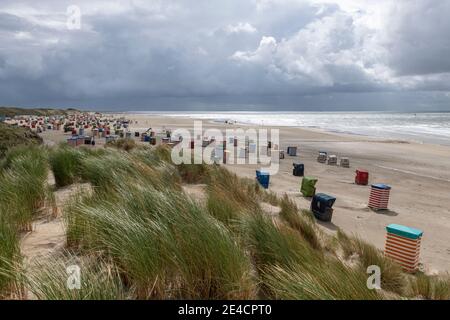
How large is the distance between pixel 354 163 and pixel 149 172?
15.7 metres

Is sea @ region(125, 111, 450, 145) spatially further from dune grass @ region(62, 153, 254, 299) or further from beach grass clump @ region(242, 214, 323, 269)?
dune grass @ region(62, 153, 254, 299)

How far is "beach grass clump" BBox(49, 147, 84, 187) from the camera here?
7.30 metres

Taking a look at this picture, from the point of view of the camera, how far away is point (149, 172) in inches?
272

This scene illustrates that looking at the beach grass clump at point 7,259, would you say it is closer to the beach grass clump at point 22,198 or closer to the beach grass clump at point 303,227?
the beach grass clump at point 22,198

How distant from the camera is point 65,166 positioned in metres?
7.49

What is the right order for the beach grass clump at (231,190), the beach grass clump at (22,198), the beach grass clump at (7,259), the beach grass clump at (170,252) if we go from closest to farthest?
the beach grass clump at (7,259)
the beach grass clump at (170,252)
the beach grass clump at (22,198)
the beach grass clump at (231,190)

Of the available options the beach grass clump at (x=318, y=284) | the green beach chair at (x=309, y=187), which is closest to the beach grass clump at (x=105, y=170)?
the beach grass clump at (x=318, y=284)

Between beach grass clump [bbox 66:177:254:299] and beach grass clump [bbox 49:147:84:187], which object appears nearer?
beach grass clump [bbox 66:177:254:299]

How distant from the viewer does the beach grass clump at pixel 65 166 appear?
23.9 ft

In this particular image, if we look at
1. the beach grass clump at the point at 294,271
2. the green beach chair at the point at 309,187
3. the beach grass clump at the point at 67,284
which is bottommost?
the green beach chair at the point at 309,187

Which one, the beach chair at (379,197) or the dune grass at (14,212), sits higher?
the dune grass at (14,212)

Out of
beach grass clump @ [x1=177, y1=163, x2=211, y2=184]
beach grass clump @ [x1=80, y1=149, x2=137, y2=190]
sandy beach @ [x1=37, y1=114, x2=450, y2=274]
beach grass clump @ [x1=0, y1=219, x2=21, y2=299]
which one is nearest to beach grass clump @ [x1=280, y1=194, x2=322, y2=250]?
sandy beach @ [x1=37, y1=114, x2=450, y2=274]
